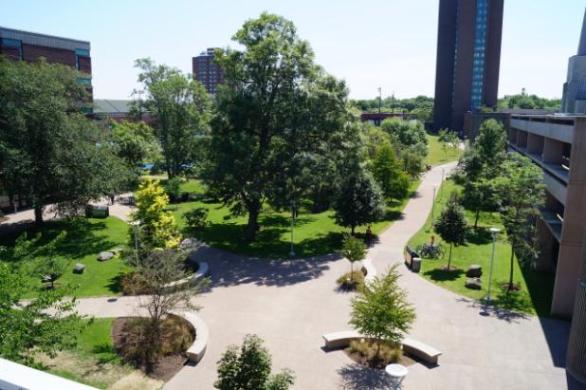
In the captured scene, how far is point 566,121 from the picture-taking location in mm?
21422

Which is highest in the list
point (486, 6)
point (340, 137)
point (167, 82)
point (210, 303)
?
point (486, 6)

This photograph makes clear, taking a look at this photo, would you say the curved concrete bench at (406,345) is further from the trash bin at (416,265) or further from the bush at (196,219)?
the bush at (196,219)

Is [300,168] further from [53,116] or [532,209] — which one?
[53,116]

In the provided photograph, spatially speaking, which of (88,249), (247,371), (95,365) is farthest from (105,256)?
(247,371)

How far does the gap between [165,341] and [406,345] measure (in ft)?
25.7

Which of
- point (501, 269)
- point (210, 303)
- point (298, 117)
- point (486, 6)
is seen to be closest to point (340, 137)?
point (298, 117)

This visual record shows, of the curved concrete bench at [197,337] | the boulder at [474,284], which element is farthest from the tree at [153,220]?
the boulder at [474,284]

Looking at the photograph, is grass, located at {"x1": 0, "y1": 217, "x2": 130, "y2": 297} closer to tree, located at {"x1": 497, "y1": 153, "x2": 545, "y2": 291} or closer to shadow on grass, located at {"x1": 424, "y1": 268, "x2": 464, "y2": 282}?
shadow on grass, located at {"x1": 424, "y1": 268, "x2": 464, "y2": 282}

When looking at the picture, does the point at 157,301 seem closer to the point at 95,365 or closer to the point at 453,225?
the point at 95,365

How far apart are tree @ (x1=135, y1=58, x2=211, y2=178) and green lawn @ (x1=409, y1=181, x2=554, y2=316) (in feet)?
81.4

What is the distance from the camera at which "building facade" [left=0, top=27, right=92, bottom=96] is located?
4825 centimetres

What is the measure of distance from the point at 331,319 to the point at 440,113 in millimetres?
114906

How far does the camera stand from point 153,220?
838 inches

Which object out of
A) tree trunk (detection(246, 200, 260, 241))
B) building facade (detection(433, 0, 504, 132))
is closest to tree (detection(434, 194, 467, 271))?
tree trunk (detection(246, 200, 260, 241))
